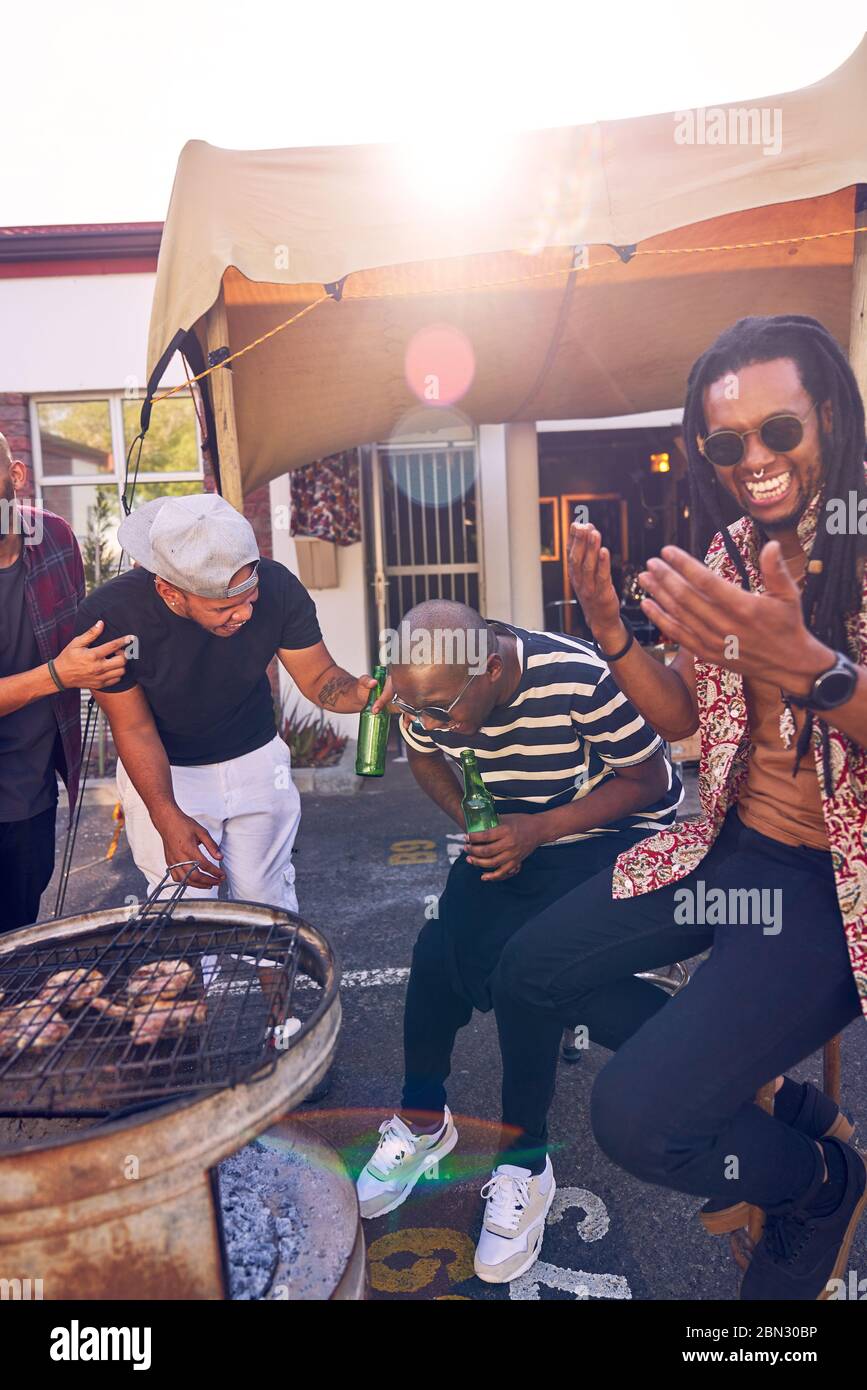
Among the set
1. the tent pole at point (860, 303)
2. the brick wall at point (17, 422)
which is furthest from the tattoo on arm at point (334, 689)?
the brick wall at point (17, 422)

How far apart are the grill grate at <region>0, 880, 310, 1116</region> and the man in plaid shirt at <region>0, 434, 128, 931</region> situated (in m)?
0.89

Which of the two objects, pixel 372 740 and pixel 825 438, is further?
pixel 372 740

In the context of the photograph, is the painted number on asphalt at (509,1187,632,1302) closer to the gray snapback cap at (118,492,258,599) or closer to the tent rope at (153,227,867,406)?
the gray snapback cap at (118,492,258,599)

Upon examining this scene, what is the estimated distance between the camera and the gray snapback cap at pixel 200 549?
2590 millimetres

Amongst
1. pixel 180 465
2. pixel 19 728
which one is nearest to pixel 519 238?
pixel 19 728

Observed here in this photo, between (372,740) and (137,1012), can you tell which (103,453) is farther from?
(137,1012)

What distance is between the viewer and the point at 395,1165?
2537mm

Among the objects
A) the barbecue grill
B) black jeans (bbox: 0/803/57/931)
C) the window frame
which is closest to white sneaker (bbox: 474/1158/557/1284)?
the barbecue grill

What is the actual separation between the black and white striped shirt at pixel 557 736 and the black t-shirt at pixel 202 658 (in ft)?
2.12

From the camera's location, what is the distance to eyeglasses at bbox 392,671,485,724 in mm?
2488

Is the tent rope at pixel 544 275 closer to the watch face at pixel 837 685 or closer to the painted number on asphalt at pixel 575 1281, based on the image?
the watch face at pixel 837 685

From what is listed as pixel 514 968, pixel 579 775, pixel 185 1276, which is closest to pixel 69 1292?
pixel 185 1276

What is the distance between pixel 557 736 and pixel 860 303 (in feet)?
7.92

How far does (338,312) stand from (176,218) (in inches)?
50.5
